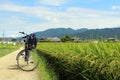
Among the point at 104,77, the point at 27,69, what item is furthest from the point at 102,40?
the point at 27,69

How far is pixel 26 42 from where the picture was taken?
A: 60.8 ft

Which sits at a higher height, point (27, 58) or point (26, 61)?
point (27, 58)

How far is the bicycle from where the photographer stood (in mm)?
17891

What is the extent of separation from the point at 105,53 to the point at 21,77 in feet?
29.2

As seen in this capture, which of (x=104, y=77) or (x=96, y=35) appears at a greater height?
(x=96, y=35)

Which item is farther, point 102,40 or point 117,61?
point 102,40

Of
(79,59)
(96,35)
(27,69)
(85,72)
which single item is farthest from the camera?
(27,69)

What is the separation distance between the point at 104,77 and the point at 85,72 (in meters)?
0.96

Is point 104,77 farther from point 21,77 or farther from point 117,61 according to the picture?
point 21,77

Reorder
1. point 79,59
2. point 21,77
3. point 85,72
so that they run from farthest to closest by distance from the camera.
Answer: point 21,77 → point 79,59 → point 85,72

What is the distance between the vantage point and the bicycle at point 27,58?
17891 mm

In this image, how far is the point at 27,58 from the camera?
58.9 ft

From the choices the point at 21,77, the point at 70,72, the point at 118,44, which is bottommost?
the point at 21,77

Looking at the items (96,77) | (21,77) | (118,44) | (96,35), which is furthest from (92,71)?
(21,77)
